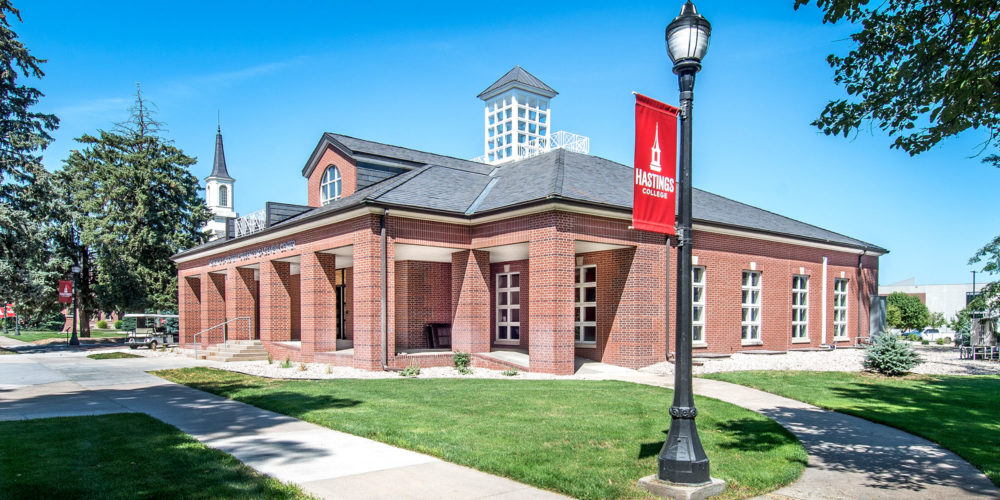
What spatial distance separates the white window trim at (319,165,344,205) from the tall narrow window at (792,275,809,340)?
17.7m

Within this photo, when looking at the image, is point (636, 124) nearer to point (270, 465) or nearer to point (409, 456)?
point (409, 456)

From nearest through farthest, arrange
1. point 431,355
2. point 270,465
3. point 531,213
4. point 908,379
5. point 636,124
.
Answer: point 636,124
point 270,465
point 908,379
point 531,213
point 431,355

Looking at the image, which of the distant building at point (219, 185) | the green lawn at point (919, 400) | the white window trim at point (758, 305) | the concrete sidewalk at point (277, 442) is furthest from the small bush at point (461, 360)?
the distant building at point (219, 185)

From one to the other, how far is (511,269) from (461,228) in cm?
321

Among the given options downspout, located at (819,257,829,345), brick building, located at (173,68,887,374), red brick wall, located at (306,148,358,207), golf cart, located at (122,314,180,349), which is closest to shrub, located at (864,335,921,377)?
brick building, located at (173,68,887,374)

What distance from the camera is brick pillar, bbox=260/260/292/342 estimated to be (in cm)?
2322

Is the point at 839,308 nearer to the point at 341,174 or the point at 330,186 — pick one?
the point at 341,174

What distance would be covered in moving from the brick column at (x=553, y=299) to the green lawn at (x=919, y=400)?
3.62 meters

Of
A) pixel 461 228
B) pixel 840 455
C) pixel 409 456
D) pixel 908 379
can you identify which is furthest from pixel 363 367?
pixel 908 379

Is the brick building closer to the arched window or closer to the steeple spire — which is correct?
the arched window

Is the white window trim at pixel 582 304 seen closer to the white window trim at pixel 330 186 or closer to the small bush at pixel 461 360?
the small bush at pixel 461 360

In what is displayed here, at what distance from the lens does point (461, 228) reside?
18.9m

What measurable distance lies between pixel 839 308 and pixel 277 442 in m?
25.0

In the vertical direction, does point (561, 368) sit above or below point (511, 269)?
below
